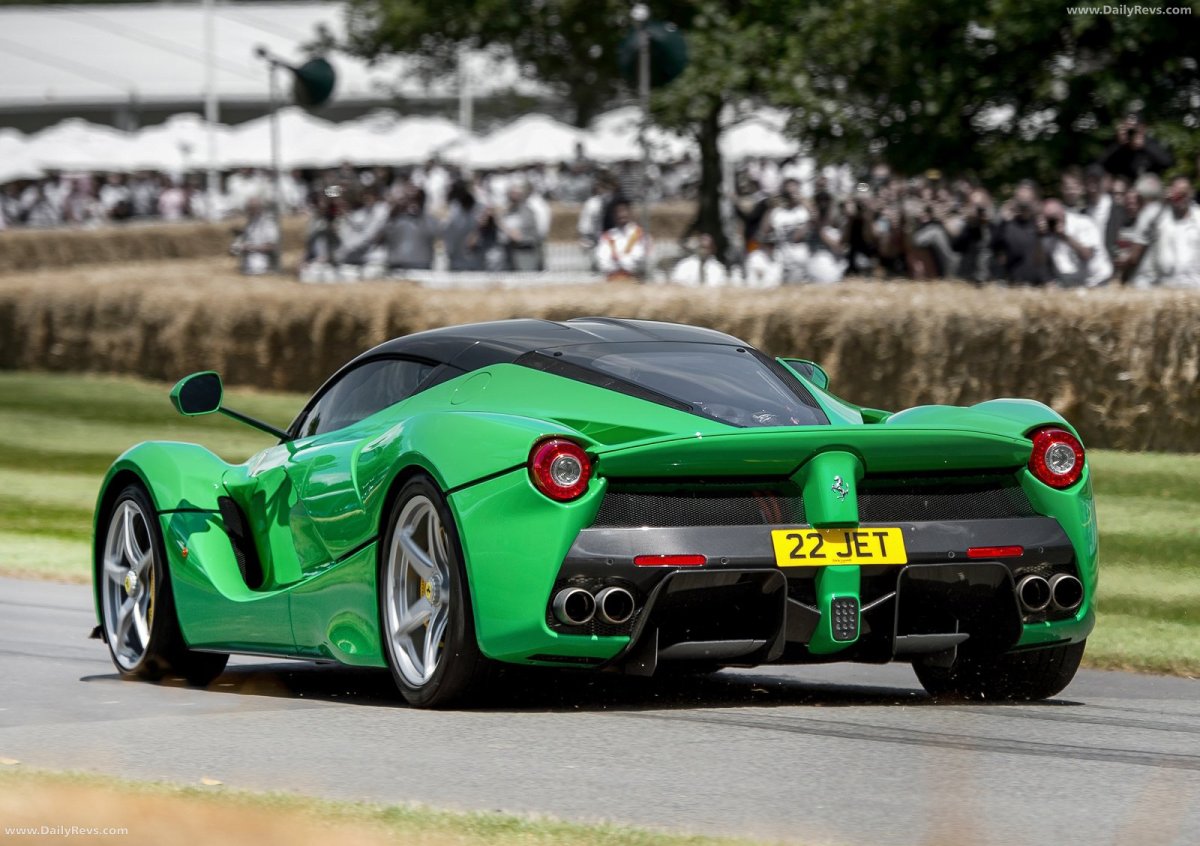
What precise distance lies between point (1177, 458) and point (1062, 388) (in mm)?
1020

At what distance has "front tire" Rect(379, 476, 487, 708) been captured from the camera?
631 centimetres

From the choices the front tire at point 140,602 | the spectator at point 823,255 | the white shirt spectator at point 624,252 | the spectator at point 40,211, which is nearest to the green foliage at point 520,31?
the white shirt spectator at point 624,252

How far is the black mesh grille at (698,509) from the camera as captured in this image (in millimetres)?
6188

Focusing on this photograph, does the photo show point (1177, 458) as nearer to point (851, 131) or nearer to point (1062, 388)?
point (1062, 388)

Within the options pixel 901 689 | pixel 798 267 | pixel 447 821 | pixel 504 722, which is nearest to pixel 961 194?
pixel 798 267

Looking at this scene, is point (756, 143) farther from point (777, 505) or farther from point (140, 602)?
point (777, 505)

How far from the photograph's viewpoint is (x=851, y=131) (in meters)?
24.4

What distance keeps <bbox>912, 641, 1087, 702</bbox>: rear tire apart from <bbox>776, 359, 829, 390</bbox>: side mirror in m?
1.08

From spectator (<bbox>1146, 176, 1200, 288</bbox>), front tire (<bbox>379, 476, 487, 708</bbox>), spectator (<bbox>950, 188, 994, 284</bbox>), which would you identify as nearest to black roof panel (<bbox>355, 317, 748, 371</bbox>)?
front tire (<bbox>379, 476, 487, 708</bbox>)

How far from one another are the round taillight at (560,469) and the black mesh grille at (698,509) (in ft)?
0.34

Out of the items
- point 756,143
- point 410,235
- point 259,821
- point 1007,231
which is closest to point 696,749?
point 259,821

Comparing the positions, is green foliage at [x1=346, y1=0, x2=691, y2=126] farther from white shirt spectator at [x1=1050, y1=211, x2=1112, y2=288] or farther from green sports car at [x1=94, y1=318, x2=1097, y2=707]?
green sports car at [x1=94, y1=318, x2=1097, y2=707]

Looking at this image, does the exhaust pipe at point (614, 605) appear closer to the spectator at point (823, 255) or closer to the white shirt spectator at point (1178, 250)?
the white shirt spectator at point (1178, 250)

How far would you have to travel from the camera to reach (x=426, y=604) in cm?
654
